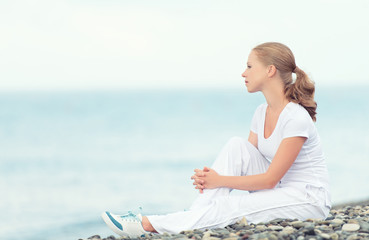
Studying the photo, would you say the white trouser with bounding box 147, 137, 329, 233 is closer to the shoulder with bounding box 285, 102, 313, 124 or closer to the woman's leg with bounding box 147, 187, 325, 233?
the woman's leg with bounding box 147, 187, 325, 233

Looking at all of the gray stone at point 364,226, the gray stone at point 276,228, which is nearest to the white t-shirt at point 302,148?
the gray stone at point 364,226

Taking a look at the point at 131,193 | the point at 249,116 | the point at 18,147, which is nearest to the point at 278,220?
the point at 131,193

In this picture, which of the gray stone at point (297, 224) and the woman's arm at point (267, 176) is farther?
the woman's arm at point (267, 176)

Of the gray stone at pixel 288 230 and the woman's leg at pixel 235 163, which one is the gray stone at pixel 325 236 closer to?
the gray stone at pixel 288 230

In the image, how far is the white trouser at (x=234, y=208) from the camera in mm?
4230

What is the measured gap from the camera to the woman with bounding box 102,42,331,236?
4.21 m

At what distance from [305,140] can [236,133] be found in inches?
1206

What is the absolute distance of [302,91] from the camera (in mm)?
4336

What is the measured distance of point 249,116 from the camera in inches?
1663

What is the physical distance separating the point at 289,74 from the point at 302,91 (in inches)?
6.6

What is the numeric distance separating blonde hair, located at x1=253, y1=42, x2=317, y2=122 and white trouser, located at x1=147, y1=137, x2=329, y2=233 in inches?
26.3

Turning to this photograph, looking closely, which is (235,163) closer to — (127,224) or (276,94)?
(276,94)

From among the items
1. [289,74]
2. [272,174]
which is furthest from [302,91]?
[272,174]

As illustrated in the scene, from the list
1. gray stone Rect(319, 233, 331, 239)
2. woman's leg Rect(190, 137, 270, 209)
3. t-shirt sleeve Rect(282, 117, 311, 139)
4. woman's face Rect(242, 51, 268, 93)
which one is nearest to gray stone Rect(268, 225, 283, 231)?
gray stone Rect(319, 233, 331, 239)
